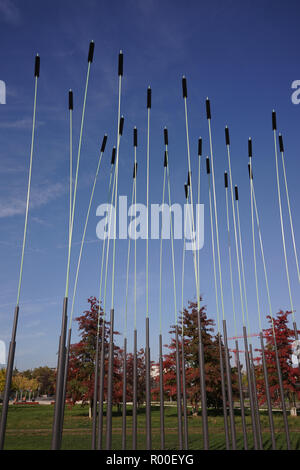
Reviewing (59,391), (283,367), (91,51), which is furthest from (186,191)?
(283,367)

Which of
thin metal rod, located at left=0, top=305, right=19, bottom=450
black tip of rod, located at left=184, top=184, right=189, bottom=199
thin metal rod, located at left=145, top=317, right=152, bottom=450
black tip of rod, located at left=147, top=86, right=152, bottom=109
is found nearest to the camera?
thin metal rod, located at left=0, top=305, right=19, bottom=450

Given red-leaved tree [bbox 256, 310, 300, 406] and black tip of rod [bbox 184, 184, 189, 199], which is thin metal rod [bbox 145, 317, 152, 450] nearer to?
black tip of rod [bbox 184, 184, 189, 199]

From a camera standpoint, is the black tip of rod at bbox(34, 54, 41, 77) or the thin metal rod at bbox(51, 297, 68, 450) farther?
the black tip of rod at bbox(34, 54, 41, 77)

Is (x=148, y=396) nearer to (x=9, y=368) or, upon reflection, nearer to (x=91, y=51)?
(x=9, y=368)

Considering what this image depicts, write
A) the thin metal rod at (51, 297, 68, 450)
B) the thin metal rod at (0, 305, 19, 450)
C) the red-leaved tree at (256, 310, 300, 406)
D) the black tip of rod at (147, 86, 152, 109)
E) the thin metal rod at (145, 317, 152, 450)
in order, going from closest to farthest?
the thin metal rod at (51, 297, 68, 450) → the thin metal rod at (0, 305, 19, 450) → the thin metal rod at (145, 317, 152, 450) → the black tip of rod at (147, 86, 152, 109) → the red-leaved tree at (256, 310, 300, 406)

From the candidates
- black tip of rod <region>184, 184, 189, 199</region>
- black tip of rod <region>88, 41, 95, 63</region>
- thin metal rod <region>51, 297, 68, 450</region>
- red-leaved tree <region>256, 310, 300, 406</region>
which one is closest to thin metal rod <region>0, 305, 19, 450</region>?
thin metal rod <region>51, 297, 68, 450</region>

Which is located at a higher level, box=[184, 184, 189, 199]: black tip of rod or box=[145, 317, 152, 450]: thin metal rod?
box=[184, 184, 189, 199]: black tip of rod

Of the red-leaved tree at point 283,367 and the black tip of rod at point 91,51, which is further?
the red-leaved tree at point 283,367

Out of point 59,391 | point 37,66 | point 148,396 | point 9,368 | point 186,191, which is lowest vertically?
point 148,396

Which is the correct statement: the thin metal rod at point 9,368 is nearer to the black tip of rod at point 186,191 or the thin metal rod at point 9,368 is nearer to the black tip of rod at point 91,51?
the black tip of rod at point 91,51

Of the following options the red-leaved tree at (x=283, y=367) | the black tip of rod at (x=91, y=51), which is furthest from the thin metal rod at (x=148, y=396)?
the red-leaved tree at (x=283, y=367)
